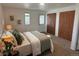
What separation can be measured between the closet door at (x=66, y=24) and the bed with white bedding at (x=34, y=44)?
0.28 meters

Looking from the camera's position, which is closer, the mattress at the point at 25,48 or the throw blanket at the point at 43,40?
the mattress at the point at 25,48

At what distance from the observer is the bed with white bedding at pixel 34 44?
1.54 metres

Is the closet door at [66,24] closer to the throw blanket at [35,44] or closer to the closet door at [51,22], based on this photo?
the closet door at [51,22]

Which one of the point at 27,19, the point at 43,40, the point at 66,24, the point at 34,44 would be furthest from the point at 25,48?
the point at 66,24

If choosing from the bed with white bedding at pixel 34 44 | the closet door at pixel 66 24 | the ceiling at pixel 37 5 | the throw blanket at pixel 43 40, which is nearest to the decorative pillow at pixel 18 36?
the bed with white bedding at pixel 34 44

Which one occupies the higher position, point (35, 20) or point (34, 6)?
point (34, 6)

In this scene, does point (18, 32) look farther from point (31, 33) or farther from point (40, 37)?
point (40, 37)

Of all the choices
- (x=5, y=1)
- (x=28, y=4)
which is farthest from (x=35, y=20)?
(x=5, y=1)

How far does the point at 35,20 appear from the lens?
172cm

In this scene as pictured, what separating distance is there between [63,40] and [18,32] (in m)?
0.80

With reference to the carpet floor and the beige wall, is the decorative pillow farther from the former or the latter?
the carpet floor

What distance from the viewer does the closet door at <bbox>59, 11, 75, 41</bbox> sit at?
62.8 inches

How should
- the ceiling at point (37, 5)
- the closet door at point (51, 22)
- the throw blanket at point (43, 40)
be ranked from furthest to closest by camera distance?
the closet door at point (51, 22) < the throw blanket at point (43, 40) < the ceiling at point (37, 5)

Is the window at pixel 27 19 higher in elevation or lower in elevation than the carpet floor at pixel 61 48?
higher
